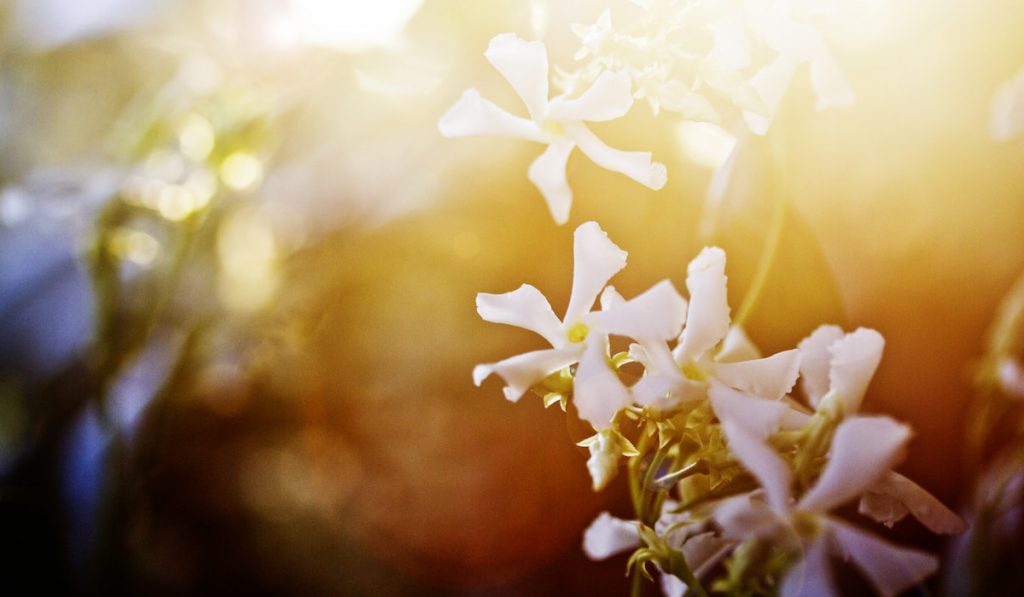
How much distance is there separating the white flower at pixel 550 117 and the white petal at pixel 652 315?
2.2 inches

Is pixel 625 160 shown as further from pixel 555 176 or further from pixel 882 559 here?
pixel 882 559

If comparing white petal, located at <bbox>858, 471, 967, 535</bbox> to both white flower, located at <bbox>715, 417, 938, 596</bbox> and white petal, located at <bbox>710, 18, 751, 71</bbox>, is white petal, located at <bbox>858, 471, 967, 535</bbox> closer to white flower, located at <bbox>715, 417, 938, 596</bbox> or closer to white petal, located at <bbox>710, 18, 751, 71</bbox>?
white flower, located at <bbox>715, 417, 938, 596</bbox>

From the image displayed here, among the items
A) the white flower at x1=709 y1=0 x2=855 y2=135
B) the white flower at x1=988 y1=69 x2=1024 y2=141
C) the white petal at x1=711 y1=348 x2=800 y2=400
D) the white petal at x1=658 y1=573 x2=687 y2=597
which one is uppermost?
the white flower at x1=709 y1=0 x2=855 y2=135

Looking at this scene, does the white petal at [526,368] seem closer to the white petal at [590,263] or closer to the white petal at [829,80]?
the white petal at [590,263]

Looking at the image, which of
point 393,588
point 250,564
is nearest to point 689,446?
point 393,588

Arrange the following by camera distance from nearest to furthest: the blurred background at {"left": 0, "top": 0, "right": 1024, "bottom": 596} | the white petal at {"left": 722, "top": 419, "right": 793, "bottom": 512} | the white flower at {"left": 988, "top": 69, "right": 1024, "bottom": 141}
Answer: the white petal at {"left": 722, "top": 419, "right": 793, "bottom": 512}, the white flower at {"left": 988, "top": 69, "right": 1024, "bottom": 141}, the blurred background at {"left": 0, "top": 0, "right": 1024, "bottom": 596}

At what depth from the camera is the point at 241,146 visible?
0.61 metres

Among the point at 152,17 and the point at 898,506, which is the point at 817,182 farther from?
the point at 152,17

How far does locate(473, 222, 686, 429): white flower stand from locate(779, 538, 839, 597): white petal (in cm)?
7

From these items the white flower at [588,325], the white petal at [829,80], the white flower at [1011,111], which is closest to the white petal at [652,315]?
the white flower at [588,325]

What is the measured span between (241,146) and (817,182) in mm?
581

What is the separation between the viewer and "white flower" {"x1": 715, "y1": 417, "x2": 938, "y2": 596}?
0.70 feet

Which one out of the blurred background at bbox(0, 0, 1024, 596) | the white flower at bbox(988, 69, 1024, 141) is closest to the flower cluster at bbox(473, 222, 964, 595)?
the white flower at bbox(988, 69, 1024, 141)

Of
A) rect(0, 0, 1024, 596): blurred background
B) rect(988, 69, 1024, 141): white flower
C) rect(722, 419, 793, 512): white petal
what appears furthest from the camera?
rect(0, 0, 1024, 596): blurred background
